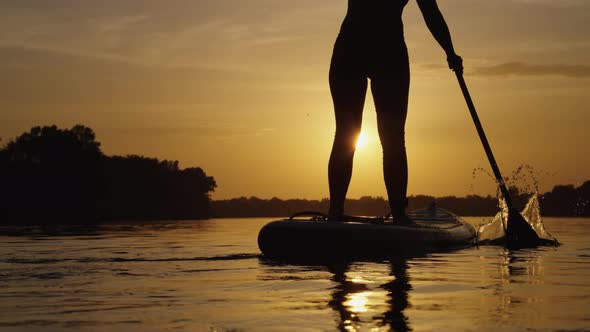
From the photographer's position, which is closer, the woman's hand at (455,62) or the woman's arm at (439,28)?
the woman's arm at (439,28)

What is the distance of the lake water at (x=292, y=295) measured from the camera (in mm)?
6930

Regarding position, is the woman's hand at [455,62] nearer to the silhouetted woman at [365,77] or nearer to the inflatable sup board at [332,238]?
the silhouetted woman at [365,77]

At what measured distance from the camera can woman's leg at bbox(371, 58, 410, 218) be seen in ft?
48.5

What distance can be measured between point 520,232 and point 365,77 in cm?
523

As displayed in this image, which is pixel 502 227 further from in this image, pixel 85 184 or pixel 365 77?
pixel 85 184

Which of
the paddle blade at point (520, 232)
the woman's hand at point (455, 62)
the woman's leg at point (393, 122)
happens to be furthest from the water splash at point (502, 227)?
the woman's leg at point (393, 122)

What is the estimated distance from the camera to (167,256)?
15297mm

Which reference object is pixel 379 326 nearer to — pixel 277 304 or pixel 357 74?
pixel 277 304

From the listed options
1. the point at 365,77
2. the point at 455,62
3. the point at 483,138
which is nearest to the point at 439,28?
the point at 455,62

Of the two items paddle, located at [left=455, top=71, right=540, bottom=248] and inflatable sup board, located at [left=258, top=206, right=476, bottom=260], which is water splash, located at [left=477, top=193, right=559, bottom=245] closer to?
paddle, located at [left=455, top=71, right=540, bottom=248]

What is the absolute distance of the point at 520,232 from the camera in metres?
18.1

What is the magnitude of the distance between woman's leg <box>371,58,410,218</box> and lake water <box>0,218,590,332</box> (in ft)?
6.26

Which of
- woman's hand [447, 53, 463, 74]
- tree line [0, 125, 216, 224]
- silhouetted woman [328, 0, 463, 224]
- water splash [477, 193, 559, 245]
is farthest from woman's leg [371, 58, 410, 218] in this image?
tree line [0, 125, 216, 224]

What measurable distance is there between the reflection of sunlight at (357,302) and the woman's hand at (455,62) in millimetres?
8599
